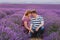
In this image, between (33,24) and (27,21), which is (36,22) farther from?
(27,21)

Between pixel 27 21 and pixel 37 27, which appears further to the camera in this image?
pixel 27 21

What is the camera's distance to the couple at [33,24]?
604cm

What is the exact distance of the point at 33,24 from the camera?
614cm

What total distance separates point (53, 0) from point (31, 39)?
20.1ft

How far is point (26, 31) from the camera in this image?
239 inches

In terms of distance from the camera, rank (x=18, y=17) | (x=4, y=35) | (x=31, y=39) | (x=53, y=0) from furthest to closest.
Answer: (x=53, y=0) < (x=18, y=17) < (x=31, y=39) < (x=4, y=35)

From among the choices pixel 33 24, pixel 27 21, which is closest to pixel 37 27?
pixel 33 24

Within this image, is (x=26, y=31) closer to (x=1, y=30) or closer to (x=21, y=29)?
(x=21, y=29)

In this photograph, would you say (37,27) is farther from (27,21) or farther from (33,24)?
(27,21)

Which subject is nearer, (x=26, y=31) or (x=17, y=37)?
(x=17, y=37)

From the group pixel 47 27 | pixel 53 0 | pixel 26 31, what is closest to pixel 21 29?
pixel 26 31

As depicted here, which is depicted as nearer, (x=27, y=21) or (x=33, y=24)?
(x=33, y=24)

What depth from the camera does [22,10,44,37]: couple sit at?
6035 millimetres

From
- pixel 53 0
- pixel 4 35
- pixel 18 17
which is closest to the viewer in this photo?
pixel 4 35
